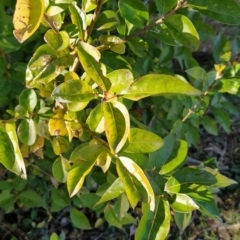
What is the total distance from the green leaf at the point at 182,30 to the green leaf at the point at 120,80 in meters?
0.25

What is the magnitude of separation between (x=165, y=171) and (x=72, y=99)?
41 centimetres

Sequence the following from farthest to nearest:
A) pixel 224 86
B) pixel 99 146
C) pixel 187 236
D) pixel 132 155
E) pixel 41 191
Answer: pixel 187 236, pixel 41 191, pixel 224 86, pixel 132 155, pixel 99 146

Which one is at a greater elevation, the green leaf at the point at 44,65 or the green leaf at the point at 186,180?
the green leaf at the point at 44,65

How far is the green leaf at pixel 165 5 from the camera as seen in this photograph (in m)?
1.01

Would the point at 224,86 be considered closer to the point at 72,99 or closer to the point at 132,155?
the point at 132,155

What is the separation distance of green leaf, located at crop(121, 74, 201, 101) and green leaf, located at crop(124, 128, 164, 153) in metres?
0.16

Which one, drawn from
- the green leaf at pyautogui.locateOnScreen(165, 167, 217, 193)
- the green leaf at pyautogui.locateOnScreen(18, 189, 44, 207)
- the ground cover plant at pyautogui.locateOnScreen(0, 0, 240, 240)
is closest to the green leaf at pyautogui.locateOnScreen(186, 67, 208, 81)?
the ground cover plant at pyautogui.locateOnScreen(0, 0, 240, 240)

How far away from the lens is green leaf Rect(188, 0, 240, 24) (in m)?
0.97

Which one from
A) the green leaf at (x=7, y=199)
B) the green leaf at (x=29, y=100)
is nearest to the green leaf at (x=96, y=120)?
the green leaf at (x=29, y=100)

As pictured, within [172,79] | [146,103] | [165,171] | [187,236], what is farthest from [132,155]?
[187,236]

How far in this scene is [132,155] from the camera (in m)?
1.06

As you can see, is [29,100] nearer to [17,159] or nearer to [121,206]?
[17,159]

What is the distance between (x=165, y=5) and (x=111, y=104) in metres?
0.35

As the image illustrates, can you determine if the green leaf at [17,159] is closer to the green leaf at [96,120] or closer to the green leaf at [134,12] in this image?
the green leaf at [96,120]
